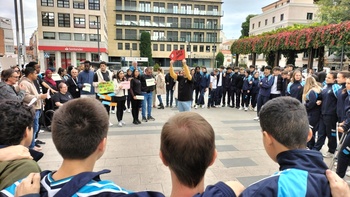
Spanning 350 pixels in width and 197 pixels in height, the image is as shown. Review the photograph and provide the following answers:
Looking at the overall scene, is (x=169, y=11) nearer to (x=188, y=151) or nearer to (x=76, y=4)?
(x=76, y=4)

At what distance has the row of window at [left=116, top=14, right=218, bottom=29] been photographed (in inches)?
2300

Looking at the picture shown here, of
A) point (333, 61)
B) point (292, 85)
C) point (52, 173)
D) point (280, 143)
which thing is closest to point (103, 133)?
point (52, 173)

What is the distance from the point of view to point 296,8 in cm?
5069

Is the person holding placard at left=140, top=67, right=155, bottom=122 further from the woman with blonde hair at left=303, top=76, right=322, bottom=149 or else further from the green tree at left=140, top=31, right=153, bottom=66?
the green tree at left=140, top=31, right=153, bottom=66

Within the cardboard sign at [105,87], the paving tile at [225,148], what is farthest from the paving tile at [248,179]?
the cardboard sign at [105,87]

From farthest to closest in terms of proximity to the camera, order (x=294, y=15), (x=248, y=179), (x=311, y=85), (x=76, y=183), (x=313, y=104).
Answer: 1. (x=294, y=15)
2. (x=311, y=85)
3. (x=313, y=104)
4. (x=248, y=179)
5. (x=76, y=183)

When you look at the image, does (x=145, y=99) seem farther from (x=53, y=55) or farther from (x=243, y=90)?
(x=53, y=55)

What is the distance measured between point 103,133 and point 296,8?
2302 inches

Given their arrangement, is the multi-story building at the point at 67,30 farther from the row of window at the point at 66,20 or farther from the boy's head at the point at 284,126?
the boy's head at the point at 284,126

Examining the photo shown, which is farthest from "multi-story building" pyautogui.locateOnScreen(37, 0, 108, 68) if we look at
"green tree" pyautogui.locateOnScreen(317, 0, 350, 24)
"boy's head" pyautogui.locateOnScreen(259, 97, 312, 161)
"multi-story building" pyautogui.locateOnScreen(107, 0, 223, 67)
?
"boy's head" pyautogui.locateOnScreen(259, 97, 312, 161)

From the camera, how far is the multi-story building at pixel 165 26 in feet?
190

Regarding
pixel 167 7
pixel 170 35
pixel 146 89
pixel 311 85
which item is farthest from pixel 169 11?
pixel 311 85

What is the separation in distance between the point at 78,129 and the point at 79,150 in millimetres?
117

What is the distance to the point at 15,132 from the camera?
6.08 feet
